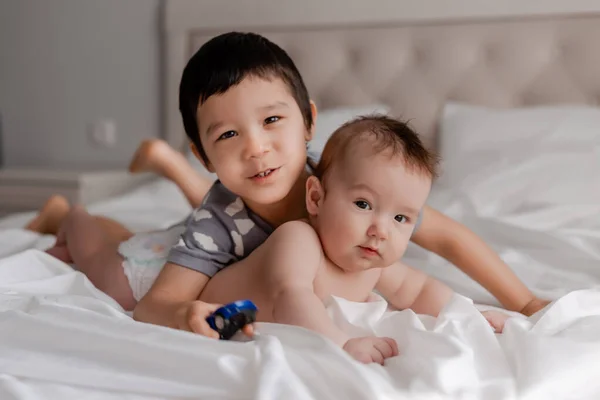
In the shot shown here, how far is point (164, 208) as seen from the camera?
2.08 meters

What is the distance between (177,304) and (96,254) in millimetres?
460

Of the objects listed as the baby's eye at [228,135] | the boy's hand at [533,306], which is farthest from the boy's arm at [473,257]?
the baby's eye at [228,135]

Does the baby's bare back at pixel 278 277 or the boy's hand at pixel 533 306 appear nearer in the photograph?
the baby's bare back at pixel 278 277

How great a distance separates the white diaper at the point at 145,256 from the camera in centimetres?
121

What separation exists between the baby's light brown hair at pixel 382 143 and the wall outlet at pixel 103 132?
90.5 inches

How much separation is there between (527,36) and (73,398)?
2.10m

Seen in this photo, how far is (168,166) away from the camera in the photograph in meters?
1.56

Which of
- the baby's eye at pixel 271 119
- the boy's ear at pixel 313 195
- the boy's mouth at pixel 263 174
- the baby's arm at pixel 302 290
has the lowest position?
the baby's arm at pixel 302 290

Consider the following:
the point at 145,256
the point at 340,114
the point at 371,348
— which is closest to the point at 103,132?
the point at 340,114

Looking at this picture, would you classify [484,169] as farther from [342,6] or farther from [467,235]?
[342,6]

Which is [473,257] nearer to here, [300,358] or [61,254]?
[300,358]

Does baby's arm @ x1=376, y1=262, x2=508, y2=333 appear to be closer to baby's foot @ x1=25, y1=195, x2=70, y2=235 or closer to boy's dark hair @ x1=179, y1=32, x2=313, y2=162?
boy's dark hair @ x1=179, y1=32, x2=313, y2=162

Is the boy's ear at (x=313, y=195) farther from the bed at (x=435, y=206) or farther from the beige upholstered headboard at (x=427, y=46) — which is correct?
the beige upholstered headboard at (x=427, y=46)

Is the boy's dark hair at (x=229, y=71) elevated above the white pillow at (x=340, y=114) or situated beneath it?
elevated above
